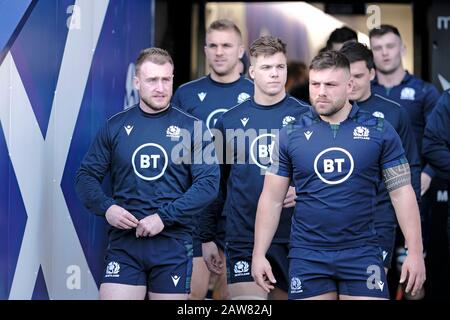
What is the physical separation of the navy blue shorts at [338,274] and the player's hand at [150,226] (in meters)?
0.74

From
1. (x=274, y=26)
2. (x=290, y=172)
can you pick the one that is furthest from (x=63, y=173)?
(x=274, y=26)

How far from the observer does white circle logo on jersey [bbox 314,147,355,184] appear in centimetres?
607

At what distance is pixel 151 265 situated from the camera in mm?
6402

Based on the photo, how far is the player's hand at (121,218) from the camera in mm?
6281

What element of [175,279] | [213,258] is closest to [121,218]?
[175,279]

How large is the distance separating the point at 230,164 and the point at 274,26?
9.90 feet

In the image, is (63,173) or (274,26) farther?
(274,26)

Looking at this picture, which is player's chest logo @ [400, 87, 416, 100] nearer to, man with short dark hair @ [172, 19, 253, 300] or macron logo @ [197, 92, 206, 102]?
man with short dark hair @ [172, 19, 253, 300]

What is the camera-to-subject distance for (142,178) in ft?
21.1

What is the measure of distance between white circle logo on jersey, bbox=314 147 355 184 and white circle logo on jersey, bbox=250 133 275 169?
0.70 m

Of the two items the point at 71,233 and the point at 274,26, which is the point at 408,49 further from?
the point at 71,233

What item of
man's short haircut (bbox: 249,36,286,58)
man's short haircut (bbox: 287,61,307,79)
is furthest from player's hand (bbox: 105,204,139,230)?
man's short haircut (bbox: 287,61,307,79)
